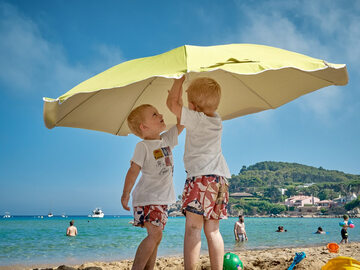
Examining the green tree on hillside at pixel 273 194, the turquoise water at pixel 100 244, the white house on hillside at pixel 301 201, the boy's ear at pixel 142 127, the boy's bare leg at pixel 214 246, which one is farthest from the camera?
the green tree on hillside at pixel 273 194

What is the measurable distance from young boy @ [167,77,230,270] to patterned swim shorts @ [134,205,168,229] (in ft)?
1.35

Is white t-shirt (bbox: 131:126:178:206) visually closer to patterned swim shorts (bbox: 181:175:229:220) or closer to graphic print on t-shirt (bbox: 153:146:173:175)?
graphic print on t-shirt (bbox: 153:146:173:175)

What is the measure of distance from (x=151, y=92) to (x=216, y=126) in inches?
49.4

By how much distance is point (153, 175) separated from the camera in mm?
3287

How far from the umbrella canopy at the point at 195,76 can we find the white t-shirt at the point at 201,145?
1.40 feet

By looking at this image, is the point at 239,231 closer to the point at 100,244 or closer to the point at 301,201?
the point at 100,244

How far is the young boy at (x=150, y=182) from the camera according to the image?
3.18 metres

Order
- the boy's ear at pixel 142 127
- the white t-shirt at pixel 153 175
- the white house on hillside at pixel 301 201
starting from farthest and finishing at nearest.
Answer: the white house on hillside at pixel 301 201 → the boy's ear at pixel 142 127 → the white t-shirt at pixel 153 175

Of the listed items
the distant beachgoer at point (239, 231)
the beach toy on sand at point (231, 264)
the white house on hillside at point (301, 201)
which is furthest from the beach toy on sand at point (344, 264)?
the white house on hillside at point (301, 201)

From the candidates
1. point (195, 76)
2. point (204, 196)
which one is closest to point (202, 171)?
point (204, 196)

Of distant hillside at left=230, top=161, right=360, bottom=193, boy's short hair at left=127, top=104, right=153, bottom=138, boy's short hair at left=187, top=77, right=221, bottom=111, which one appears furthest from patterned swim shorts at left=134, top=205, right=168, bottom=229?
distant hillside at left=230, top=161, right=360, bottom=193

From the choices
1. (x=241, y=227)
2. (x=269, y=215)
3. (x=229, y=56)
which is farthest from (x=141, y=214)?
(x=269, y=215)

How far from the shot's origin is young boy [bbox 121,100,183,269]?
318 cm

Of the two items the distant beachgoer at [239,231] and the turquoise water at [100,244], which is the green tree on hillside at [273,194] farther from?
the distant beachgoer at [239,231]
